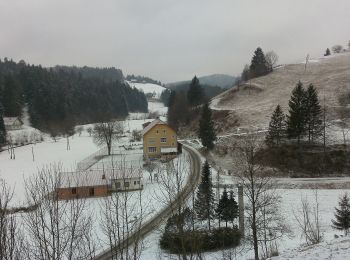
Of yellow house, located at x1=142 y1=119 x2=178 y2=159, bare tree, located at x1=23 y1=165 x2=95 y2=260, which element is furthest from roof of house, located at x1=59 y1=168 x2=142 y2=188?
bare tree, located at x1=23 y1=165 x2=95 y2=260

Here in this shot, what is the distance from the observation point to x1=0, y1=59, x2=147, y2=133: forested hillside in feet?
375

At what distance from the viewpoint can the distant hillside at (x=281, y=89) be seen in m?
71.7

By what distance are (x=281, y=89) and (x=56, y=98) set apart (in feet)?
264

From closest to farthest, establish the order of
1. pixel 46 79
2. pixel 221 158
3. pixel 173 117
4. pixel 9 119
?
pixel 221 158 → pixel 173 117 → pixel 9 119 → pixel 46 79

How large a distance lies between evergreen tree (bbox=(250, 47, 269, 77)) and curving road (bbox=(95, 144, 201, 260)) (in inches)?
2172

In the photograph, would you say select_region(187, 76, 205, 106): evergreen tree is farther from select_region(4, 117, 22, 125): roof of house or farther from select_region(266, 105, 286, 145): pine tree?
select_region(4, 117, 22, 125): roof of house

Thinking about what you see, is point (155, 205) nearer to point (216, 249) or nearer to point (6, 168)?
point (216, 249)

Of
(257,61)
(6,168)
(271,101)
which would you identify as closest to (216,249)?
(6,168)

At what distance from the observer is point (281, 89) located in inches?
3588

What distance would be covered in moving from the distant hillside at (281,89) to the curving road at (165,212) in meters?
18.1

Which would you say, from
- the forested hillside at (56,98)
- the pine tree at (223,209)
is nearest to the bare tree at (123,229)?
the pine tree at (223,209)

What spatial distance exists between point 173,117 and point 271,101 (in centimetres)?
2424

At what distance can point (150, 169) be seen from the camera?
1881 inches

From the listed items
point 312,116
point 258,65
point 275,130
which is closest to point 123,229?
point 275,130
